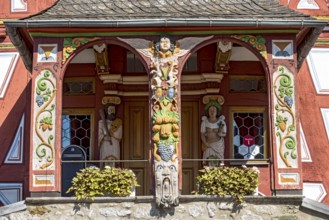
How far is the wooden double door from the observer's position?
16.9 m

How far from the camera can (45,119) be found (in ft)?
47.3

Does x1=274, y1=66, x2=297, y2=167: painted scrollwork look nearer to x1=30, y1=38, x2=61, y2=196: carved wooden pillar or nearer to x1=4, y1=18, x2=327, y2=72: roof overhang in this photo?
x1=4, y1=18, x2=327, y2=72: roof overhang

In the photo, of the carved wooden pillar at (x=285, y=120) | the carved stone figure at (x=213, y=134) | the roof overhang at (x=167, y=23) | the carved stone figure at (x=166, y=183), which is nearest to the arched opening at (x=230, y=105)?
the carved stone figure at (x=213, y=134)

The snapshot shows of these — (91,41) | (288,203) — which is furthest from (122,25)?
(288,203)

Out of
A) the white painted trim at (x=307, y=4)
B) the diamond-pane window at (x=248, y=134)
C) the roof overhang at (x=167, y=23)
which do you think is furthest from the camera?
the white painted trim at (x=307, y=4)

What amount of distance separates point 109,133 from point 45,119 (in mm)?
2635

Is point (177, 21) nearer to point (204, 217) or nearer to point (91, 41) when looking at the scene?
point (91, 41)

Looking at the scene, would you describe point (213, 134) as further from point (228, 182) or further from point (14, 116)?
point (14, 116)

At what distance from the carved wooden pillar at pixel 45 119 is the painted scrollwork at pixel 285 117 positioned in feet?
12.3

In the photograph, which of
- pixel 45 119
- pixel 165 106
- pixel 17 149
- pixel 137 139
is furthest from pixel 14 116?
pixel 165 106

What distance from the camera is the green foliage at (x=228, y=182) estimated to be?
14.0m

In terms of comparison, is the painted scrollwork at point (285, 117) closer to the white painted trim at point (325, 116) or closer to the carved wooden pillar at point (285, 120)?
the carved wooden pillar at point (285, 120)

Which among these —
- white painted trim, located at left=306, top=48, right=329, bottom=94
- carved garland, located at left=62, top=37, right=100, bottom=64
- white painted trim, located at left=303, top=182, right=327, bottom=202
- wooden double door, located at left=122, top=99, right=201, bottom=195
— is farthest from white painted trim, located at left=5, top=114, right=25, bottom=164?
white painted trim, located at left=306, top=48, right=329, bottom=94

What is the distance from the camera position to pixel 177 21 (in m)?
14.5
